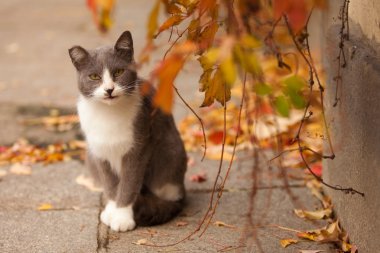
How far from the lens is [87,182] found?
12.7 ft

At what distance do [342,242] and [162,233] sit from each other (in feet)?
2.92

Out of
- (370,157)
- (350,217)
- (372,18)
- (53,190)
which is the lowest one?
(53,190)

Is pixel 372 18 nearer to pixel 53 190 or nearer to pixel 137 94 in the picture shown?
pixel 137 94

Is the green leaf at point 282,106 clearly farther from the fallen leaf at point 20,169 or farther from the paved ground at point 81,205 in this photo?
the fallen leaf at point 20,169

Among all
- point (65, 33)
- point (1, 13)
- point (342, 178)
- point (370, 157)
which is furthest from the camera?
point (1, 13)

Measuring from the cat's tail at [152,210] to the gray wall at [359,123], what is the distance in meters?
0.88

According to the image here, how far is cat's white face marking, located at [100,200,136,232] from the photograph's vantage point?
315 cm

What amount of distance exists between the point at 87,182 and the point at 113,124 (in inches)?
32.9

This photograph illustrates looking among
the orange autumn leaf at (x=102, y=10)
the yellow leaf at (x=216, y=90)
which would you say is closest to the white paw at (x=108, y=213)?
the yellow leaf at (x=216, y=90)

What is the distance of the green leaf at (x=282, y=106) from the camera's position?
2.16 m

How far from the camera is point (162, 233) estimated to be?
3127mm

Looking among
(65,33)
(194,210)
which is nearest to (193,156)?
(194,210)

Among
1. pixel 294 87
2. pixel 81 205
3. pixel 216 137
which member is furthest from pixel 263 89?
pixel 216 137

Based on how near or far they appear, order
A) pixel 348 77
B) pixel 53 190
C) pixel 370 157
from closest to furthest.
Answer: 1. pixel 370 157
2. pixel 348 77
3. pixel 53 190
